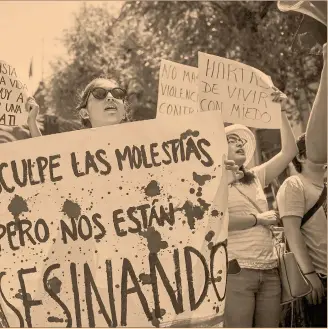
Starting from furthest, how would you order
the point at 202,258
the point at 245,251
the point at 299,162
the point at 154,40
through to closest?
the point at 154,40
the point at 299,162
the point at 245,251
the point at 202,258

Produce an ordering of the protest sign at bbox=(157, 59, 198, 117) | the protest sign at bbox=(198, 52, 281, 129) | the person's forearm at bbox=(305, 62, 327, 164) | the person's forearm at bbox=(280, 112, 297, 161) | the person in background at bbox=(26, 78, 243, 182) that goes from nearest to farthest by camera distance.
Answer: the person's forearm at bbox=(305, 62, 327, 164) → the person in background at bbox=(26, 78, 243, 182) → the person's forearm at bbox=(280, 112, 297, 161) → the protest sign at bbox=(198, 52, 281, 129) → the protest sign at bbox=(157, 59, 198, 117)

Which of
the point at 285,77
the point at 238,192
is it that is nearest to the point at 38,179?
the point at 238,192

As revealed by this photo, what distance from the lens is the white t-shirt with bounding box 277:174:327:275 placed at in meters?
3.75

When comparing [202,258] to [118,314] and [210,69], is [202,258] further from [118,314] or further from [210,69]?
[210,69]

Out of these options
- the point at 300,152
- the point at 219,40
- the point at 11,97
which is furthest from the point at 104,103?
the point at 219,40

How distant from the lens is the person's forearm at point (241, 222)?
354cm

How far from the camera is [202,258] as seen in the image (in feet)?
9.46

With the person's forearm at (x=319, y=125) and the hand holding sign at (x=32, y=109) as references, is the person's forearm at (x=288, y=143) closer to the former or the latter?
the person's forearm at (x=319, y=125)

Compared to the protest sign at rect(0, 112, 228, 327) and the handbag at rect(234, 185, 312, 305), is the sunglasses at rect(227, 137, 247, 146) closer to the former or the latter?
the handbag at rect(234, 185, 312, 305)

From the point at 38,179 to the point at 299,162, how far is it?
5.23 feet

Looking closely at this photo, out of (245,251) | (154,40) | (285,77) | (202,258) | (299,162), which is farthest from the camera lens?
(154,40)

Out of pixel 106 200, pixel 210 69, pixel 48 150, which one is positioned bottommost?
pixel 106 200

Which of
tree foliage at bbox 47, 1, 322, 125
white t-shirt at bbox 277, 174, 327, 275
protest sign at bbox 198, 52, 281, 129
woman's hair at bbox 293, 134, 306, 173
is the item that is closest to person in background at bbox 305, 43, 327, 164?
white t-shirt at bbox 277, 174, 327, 275

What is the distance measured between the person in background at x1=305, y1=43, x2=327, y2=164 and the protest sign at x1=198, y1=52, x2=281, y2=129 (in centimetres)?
63
